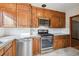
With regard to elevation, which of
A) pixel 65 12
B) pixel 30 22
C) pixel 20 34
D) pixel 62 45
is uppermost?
pixel 65 12

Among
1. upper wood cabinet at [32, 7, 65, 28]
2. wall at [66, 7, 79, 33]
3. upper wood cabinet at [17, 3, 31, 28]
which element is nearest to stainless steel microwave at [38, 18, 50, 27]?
upper wood cabinet at [32, 7, 65, 28]

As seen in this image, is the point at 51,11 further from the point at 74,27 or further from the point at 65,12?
the point at 74,27

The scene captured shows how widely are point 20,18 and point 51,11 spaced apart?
1.25 feet

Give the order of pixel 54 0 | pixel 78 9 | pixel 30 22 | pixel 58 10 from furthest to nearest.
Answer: pixel 30 22
pixel 58 10
pixel 78 9
pixel 54 0

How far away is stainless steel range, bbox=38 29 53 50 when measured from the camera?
1.25m

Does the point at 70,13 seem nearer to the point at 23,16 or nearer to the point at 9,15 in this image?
the point at 23,16

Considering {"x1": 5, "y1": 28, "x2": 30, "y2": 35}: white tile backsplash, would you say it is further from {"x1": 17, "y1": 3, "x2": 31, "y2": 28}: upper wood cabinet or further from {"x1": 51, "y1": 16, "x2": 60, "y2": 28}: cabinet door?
{"x1": 51, "y1": 16, "x2": 60, "y2": 28}: cabinet door

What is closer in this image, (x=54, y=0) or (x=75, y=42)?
(x=54, y=0)

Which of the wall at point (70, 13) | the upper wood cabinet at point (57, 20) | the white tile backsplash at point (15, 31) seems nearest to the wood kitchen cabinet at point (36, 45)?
the white tile backsplash at point (15, 31)

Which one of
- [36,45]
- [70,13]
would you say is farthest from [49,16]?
[36,45]

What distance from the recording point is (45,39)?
128 cm

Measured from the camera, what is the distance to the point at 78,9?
1024 millimetres

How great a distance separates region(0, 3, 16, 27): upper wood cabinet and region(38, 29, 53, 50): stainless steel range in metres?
0.36

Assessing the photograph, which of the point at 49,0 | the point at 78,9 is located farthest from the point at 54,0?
the point at 78,9
